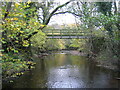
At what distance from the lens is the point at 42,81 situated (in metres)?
6.74

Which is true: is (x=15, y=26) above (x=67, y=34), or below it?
above

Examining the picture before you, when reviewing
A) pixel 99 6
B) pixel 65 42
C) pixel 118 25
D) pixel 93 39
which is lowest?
pixel 65 42

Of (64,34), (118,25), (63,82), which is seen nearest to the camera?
(63,82)

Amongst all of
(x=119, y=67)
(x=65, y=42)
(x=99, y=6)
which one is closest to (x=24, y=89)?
(x=119, y=67)

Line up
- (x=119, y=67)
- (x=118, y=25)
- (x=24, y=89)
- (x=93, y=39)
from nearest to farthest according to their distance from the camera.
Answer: (x=24, y=89), (x=118, y=25), (x=119, y=67), (x=93, y=39)

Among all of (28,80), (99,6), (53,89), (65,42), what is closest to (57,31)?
(99,6)

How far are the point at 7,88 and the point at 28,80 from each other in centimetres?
131

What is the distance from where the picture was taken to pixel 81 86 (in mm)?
6070

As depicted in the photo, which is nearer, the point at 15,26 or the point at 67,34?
the point at 15,26

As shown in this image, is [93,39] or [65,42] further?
[65,42]

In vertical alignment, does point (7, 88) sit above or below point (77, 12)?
below

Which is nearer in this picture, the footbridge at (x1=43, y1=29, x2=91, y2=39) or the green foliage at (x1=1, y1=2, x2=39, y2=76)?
the green foliage at (x1=1, y1=2, x2=39, y2=76)

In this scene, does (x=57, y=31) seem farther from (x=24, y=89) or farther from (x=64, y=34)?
(x=24, y=89)

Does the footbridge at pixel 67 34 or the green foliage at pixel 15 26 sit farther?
the footbridge at pixel 67 34
